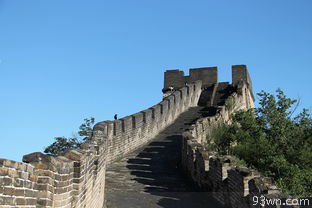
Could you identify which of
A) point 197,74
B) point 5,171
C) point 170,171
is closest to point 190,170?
point 170,171

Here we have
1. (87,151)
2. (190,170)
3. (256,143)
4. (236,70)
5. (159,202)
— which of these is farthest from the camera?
(236,70)

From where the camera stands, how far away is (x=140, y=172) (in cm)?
1173

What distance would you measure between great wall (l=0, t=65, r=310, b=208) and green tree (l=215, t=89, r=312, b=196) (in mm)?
1605

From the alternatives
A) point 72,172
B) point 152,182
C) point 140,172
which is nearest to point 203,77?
point 140,172

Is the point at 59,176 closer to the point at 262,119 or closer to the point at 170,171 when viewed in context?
the point at 170,171

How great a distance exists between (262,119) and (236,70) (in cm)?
1526

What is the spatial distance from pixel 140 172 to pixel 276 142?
5147mm

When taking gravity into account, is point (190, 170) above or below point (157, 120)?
below

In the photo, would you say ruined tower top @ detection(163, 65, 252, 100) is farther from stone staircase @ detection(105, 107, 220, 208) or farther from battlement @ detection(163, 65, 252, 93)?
stone staircase @ detection(105, 107, 220, 208)

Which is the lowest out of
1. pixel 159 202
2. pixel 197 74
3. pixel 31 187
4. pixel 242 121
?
pixel 159 202

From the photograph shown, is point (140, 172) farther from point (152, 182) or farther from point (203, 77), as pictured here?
Answer: point (203, 77)

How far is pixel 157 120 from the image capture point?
61.1 ft

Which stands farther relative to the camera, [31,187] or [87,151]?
[87,151]

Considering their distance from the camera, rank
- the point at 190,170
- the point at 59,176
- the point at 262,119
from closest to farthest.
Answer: the point at 59,176
the point at 190,170
the point at 262,119
